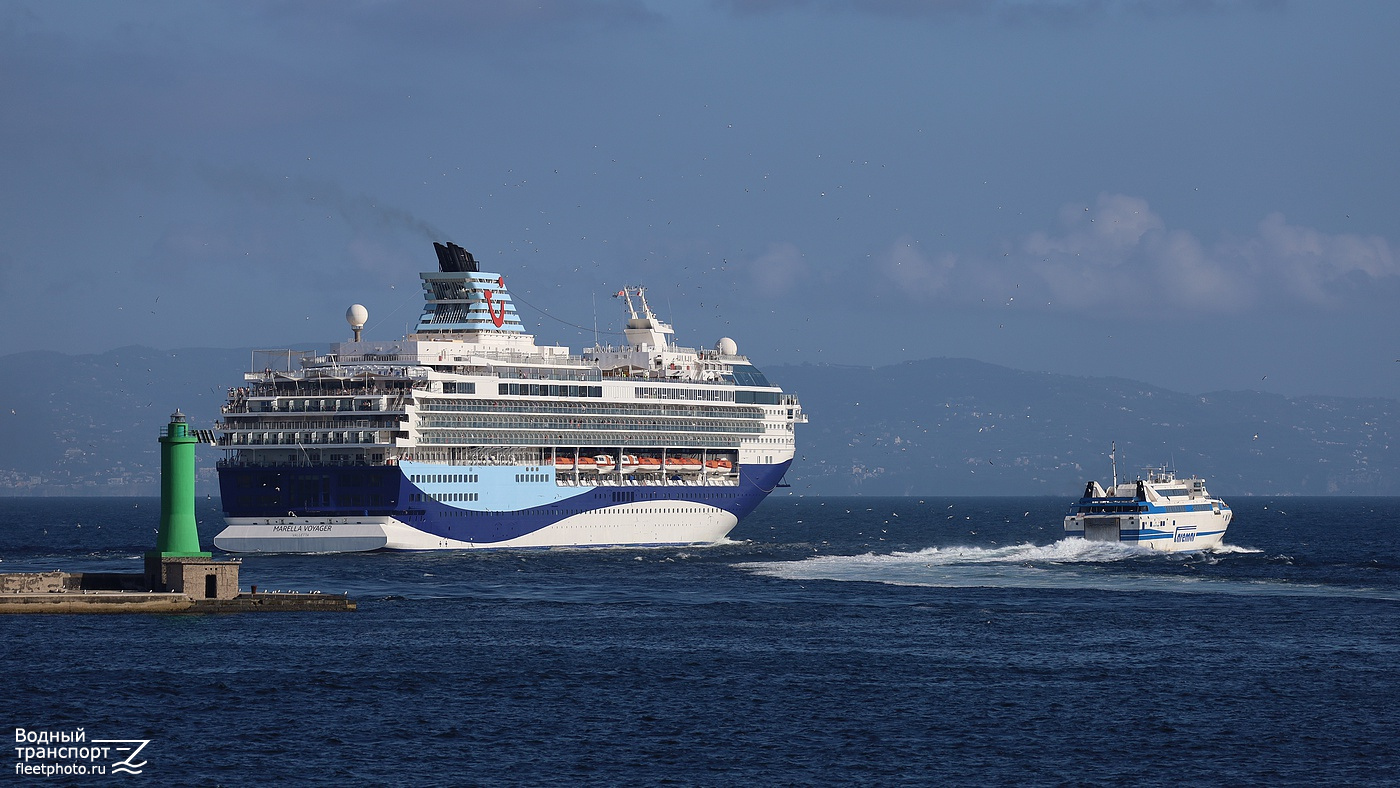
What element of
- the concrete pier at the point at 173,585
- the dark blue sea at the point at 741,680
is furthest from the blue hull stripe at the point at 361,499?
the concrete pier at the point at 173,585

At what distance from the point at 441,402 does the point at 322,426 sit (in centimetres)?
642

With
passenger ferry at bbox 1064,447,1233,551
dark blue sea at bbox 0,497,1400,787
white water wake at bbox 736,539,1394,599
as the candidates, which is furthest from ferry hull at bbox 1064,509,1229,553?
dark blue sea at bbox 0,497,1400,787

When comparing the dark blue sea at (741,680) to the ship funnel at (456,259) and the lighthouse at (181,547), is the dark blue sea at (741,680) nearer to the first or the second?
the lighthouse at (181,547)

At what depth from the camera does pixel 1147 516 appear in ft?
331

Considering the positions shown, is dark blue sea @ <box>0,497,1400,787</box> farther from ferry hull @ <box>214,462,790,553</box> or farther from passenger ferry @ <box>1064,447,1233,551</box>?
passenger ferry @ <box>1064,447,1233,551</box>

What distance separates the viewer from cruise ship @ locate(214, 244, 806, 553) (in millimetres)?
94188

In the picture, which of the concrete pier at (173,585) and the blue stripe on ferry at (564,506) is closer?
the concrete pier at (173,585)

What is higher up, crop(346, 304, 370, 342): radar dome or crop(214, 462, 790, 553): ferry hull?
crop(346, 304, 370, 342): radar dome

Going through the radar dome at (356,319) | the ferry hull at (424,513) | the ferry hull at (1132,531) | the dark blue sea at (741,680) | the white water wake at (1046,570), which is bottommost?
Answer: the dark blue sea at (741,680)

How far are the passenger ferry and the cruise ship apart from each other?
22.8 m

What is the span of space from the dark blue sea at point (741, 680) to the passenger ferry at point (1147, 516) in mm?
15270

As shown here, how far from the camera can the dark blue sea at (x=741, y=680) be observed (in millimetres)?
41125

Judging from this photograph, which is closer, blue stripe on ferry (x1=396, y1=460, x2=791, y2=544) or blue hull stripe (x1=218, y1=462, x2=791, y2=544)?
blue hull stripe (x1=218, y1=462, x2=791, y2=544)

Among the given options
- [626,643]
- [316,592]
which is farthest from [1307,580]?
[316,592]
